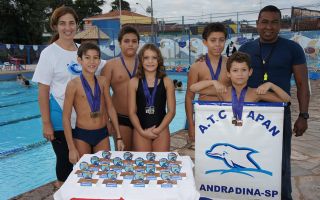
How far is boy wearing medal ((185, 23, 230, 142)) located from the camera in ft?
10.3

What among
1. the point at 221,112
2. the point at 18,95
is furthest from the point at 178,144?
the point at 18,95

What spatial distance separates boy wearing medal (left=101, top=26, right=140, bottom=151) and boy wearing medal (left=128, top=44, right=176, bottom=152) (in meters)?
0.29

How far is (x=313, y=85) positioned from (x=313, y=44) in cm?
387

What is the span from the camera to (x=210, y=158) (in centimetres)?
261

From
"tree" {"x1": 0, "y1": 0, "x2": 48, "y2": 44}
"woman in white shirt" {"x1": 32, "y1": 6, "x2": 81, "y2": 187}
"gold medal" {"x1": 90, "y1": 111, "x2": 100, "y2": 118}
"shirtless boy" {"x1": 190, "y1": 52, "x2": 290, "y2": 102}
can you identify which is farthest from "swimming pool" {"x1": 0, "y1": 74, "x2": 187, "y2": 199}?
"tree" {"x1": 0, "y1": 0, "x2": 48, "y2": 44}

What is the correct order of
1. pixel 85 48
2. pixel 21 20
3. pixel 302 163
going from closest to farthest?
1. pixel 85 48
2. pixel 302 163
3. pixel 21 20

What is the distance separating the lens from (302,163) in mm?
4551

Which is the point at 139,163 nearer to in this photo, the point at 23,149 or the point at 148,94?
the point at 148,94

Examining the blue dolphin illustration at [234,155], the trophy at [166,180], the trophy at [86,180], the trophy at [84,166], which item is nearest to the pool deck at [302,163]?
the blue dolphin illustration at [234,155]

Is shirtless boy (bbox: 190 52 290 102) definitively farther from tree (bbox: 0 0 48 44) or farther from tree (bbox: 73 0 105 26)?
tree (bbox: 73 0 105 26)

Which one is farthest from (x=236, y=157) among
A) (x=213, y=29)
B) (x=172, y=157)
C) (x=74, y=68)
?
(x=74, y=68)

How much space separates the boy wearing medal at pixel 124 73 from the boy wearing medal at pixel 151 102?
Result: 0.94 ft

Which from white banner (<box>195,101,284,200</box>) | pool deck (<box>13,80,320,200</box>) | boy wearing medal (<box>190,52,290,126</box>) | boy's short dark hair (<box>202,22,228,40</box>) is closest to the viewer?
white banner (<box>195,101,284,200</box>)

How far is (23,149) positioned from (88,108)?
516 cm
